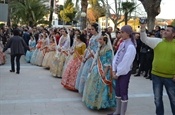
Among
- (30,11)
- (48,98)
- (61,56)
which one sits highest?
(30,11)

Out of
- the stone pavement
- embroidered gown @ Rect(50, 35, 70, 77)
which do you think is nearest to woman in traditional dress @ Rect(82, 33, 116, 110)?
the stone pavement

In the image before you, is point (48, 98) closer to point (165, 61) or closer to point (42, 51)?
point (165, 61)

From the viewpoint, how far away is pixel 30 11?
99.9 ft

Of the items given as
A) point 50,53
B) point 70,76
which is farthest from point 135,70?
point 70,76

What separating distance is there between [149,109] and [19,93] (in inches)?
124

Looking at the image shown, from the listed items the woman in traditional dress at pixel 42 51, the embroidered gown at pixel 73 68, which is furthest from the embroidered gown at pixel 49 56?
the embroidered gown at pixel 73 68

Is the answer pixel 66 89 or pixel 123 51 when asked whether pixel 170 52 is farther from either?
pixel 66 89

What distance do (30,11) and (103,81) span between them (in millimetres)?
25880

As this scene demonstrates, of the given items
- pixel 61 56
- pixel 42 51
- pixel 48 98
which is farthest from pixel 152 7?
pixel 48 98

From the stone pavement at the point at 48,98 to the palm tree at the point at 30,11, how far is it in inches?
843

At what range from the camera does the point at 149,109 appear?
627 centimetres

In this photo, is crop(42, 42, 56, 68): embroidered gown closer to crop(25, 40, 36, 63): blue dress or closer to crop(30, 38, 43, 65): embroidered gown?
crop(30, 38, 43, 65): embroidered gown

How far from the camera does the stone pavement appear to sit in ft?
19.6

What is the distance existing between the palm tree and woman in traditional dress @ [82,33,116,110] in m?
25.5
